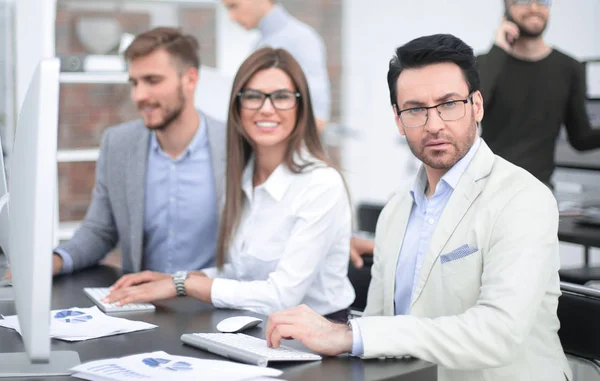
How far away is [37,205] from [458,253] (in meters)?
0.84

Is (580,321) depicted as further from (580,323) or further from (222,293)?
(222,293)

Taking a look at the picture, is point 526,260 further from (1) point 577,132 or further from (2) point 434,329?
(1) point 577,132

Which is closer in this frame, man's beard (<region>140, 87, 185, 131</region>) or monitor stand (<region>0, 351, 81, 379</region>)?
monitor stand (<region>0, 351, 81, 379</region>)

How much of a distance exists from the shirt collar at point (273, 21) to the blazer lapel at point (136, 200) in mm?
1353

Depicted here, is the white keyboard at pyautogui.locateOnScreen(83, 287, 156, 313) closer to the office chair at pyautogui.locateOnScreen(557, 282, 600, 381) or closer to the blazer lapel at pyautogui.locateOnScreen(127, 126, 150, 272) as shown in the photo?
the blazer lapel at pyautogui.locateOnScreen(127, 126, 150, 272)

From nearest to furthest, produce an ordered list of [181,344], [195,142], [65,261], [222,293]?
[181,344], [222,293], [65,261], [195,142]

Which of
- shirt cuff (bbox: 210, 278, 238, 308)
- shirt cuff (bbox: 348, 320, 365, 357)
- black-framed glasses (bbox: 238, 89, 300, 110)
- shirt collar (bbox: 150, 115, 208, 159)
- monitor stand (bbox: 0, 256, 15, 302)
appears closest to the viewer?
shirt cuff (bbox: 348, 320, 365, 357)

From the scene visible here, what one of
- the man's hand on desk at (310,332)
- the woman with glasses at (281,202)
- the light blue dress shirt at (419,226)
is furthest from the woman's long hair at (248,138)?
the man's hand on desk at (310,332)

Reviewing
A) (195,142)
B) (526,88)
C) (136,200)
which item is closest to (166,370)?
(136,200)

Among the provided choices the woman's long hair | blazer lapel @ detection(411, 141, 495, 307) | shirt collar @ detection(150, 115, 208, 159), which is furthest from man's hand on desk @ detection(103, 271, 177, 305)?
shirt collar @ detection(150, 115, 208, 159)

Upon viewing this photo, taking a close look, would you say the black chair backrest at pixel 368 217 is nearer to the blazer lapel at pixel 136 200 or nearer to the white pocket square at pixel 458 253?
the blazer lapel at pixel 136 200

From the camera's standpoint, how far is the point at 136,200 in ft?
8.84

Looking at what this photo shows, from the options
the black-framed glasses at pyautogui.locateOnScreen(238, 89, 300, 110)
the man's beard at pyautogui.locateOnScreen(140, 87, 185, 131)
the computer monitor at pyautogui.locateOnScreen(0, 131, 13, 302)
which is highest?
the black-framed glasses at pyautogui.locateOnScreen(238, 89, 300, 110)

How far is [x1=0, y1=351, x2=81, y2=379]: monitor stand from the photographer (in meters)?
1.42
